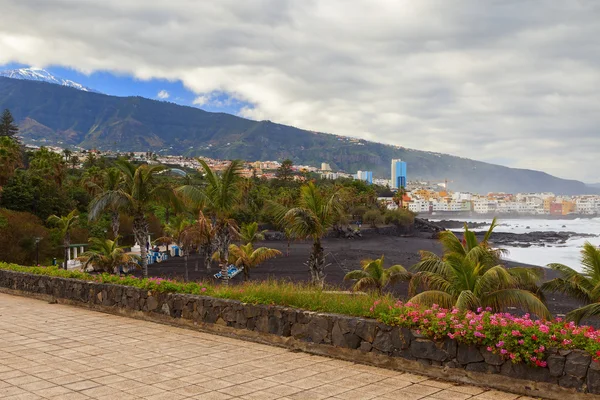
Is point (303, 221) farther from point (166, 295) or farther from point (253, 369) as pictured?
point (253, 369)

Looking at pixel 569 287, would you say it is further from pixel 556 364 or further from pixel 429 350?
pixel 556 364

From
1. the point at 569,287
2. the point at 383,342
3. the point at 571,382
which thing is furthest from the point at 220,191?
the point at 571,382

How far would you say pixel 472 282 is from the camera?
990 centimetres

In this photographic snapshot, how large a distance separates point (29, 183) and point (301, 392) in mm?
44795

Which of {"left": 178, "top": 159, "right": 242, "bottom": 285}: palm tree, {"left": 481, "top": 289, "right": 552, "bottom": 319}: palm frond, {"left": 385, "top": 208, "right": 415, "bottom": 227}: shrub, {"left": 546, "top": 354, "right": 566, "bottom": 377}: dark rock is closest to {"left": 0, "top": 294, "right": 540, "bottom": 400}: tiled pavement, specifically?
{"left": 546, "top": 354, "right": 566, "bottom": 377}: dark rock

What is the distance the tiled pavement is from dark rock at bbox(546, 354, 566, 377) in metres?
0.43

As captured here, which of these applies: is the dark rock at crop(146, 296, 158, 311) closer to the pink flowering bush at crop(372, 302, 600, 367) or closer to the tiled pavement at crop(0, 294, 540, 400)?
the tiled pavement at crop(0, 294, 540, 400)

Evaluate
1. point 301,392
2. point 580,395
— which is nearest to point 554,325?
point 580,395

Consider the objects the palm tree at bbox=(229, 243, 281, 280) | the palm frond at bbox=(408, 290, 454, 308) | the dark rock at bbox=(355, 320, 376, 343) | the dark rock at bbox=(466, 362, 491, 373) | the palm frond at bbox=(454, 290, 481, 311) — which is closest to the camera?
the dark rock at bbox=(466, 362, 491, 373)

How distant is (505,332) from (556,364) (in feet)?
1.76

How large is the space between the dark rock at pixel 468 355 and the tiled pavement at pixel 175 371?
29cm

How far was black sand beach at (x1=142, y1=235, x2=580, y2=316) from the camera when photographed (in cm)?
2698

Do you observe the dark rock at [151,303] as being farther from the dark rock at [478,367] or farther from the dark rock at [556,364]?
the dark rock at [556,364]

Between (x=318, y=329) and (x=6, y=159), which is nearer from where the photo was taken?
(x=318, y=329)
